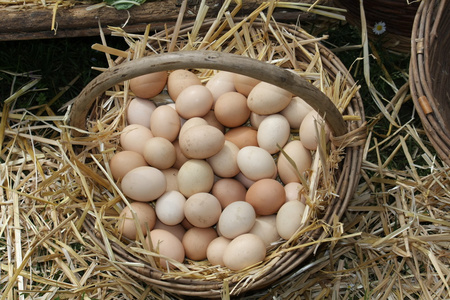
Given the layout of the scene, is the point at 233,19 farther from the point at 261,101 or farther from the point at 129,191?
the point at 129,191

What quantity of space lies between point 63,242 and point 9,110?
62 centimetres

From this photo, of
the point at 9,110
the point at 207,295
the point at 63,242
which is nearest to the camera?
the point at 207,295

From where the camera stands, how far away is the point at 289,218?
163 cm

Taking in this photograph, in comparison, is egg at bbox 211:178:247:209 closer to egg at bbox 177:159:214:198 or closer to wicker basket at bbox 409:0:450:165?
egg at bbox 177:159:214:198

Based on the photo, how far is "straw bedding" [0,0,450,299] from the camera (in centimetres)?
172

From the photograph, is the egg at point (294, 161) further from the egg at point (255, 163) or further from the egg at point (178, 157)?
the egg at point (178, 157)

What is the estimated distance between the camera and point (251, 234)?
163 centimetres

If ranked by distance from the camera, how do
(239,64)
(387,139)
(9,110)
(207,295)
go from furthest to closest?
(9,110), (387,139), (207,295), (239,64)

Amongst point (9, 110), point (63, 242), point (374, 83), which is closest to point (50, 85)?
point (9, 110)

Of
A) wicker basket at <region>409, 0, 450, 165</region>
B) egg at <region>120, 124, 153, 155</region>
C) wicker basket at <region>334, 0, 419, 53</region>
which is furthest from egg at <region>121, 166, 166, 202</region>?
wicker basket at <region>334, 0, 419, 53</region>

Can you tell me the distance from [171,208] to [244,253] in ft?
0.95

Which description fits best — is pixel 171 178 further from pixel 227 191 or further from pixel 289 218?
pixel 289 218

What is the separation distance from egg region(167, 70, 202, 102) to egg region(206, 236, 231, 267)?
521 millimetres

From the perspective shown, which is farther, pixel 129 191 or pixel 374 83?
pixel 374 83
